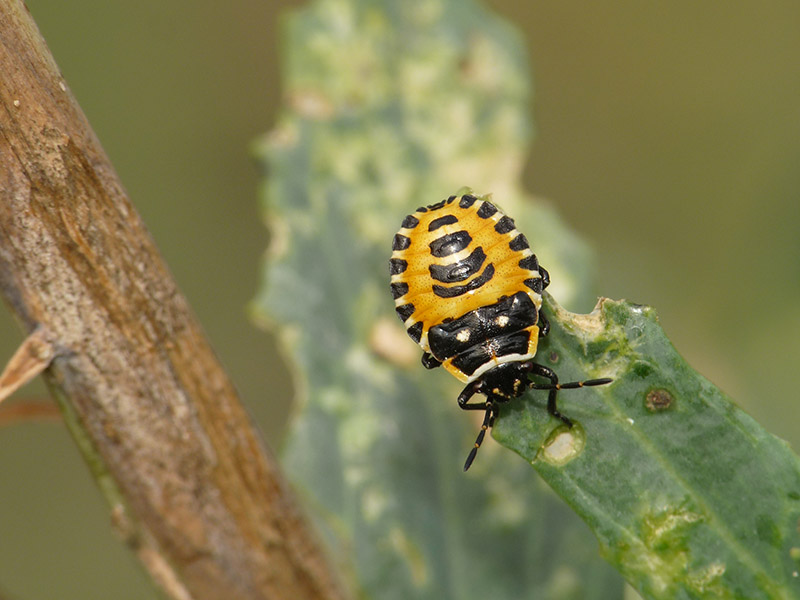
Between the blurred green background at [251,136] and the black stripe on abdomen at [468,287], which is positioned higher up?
the blurred green background at [251,136]

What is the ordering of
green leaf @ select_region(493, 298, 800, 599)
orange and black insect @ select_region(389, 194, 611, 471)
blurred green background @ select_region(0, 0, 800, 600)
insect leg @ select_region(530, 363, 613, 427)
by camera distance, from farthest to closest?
blurred green background @ select_region(0, 0, 800, 600), orange and black insect @ select_region(389, 194, 611, 471), insect leg @ select_region(530, 363, 613, 427), green leaf @ select_region(493, 298, 800, 599)

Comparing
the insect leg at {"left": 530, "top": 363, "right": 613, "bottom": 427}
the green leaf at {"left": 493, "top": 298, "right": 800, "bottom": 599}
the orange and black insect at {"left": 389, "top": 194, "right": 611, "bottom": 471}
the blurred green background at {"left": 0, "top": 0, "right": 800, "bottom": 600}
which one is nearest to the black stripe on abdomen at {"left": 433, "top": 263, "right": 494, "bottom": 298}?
the orange and black insect at {"left": 389, "top": 194, "right": 611, "bottom": 471}

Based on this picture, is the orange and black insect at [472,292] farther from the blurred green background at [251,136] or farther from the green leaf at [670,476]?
the blurred green background at [251,136]

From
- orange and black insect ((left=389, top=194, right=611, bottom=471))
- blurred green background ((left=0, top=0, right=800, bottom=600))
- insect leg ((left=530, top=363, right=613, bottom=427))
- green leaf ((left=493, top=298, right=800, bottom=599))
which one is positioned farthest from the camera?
Result: blurred green background ((left=0, top=0, right=800, bottom=600))

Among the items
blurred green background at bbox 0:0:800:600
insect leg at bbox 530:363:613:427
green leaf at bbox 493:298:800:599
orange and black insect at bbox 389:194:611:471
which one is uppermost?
blurred green background at bbox 0:0:800:600

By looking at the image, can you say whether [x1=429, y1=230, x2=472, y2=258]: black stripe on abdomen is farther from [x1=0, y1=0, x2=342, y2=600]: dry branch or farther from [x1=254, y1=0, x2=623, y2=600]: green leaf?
[x1=0, y1=0, x2=342, y2=600]: dry branch

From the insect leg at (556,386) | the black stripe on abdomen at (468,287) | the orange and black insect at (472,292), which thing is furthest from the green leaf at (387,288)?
the insect leg at (556,386)

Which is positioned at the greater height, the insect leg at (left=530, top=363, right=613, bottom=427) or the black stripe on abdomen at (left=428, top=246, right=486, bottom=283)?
the black stripe on abdomen at (left=428, top=246, right=486, bottom=283)
